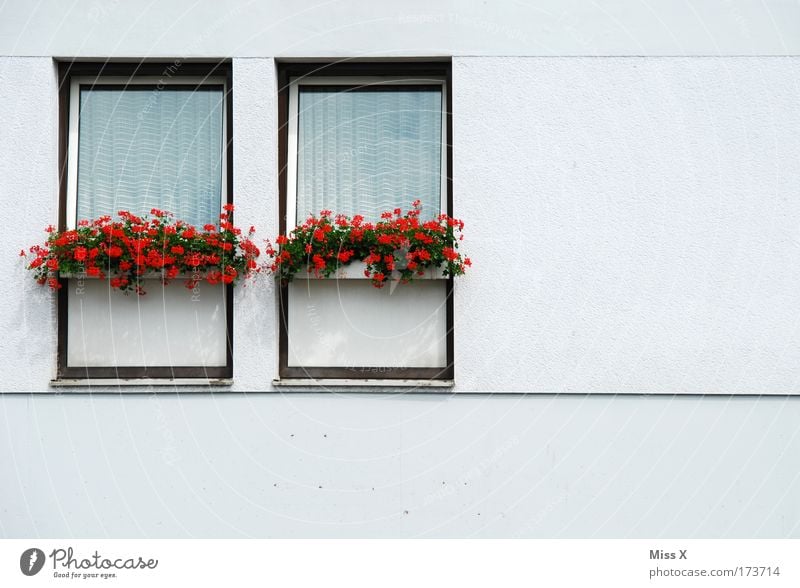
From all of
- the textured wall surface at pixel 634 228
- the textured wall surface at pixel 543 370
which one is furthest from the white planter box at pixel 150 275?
the textured wall surface at pixel 634 228

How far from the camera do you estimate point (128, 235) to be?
17.5 feet

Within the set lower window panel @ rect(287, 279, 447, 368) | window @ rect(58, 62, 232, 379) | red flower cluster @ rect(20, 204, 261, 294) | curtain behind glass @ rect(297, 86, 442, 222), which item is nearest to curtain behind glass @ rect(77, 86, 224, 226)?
window @ rect(58, 62, 232, 379)

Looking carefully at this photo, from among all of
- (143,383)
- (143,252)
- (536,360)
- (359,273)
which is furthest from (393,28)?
Result: (143,383)

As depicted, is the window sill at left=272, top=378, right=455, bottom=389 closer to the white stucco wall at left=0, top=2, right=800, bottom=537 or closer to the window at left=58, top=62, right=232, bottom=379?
the white stucco wall at left=0, top=2, right=800, bottom=537

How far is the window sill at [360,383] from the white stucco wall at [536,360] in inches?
3.5

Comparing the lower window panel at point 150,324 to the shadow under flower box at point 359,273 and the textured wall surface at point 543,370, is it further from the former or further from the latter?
the shadow under flower box at point 359,273

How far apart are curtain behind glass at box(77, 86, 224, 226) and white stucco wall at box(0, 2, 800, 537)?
1.06 ft

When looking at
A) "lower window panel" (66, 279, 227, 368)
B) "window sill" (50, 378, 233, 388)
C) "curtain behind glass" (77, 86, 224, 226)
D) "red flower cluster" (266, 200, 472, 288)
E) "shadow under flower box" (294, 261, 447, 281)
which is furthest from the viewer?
"curtain behind glass" (77, 86, 224, 226)

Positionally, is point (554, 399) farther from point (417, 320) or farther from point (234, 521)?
point (234, 521)

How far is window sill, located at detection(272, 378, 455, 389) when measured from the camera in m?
5.38

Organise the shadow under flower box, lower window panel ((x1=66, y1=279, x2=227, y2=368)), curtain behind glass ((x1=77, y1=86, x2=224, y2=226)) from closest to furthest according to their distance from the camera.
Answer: the shadow under flower box
lower window panel ((x1=66, y1=279, x2=227, y2=368))
curtain behind glass ((x1=77, y1=86, x2=224, y2=226))

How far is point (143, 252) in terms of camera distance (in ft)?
17.2

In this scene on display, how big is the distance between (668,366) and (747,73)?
217 cm

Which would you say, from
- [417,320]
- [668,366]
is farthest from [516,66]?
[668,366]
